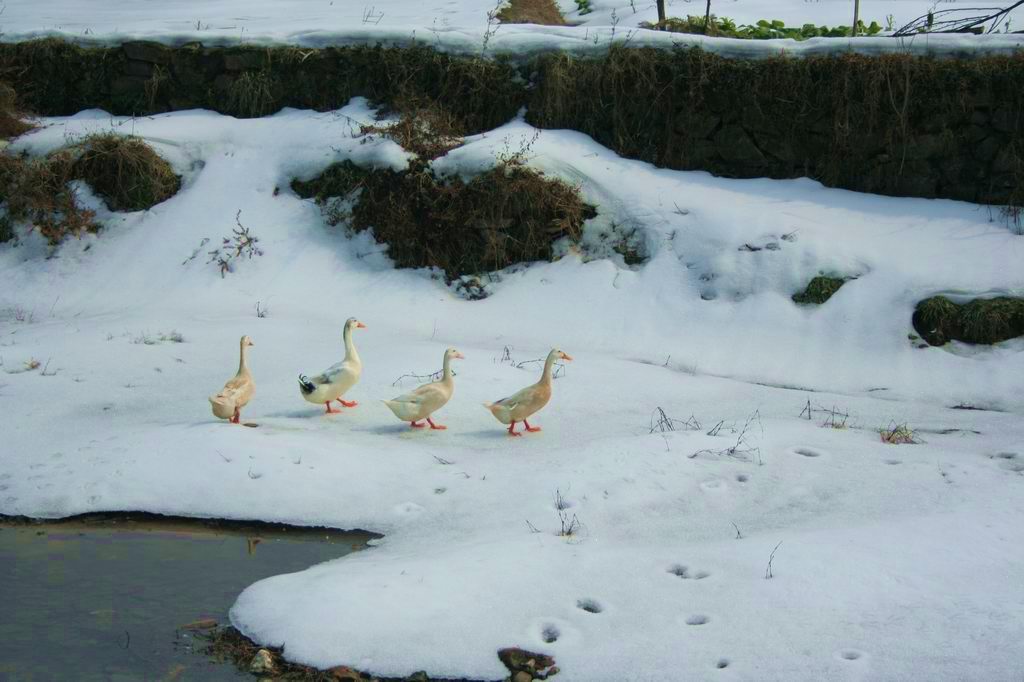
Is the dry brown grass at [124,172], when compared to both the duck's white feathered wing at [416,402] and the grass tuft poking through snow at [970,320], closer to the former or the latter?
the duck's white feathered wing at [416,402]

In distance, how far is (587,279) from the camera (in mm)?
11719

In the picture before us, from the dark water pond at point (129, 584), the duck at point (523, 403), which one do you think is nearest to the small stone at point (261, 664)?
the dark water pond at point (129, 584)

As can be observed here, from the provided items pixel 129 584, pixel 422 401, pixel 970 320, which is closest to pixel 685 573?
pixel 422 401

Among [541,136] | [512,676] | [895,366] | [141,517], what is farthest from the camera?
[541,136]

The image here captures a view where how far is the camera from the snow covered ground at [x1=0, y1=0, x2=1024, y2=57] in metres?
12.9

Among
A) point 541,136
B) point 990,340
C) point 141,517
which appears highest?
point 541,136

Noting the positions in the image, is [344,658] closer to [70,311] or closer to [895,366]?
[895,366]

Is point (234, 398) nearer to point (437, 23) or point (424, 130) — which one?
point (424, 130)

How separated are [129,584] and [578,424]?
13.0 feet

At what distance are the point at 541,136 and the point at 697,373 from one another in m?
4.46

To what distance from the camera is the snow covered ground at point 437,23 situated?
12891 mm

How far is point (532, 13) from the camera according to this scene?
17.8 m

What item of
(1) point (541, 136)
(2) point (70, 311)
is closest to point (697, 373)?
(1) point (541, 136)

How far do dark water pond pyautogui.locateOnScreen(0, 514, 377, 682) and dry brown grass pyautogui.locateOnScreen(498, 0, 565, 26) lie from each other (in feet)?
38.8
